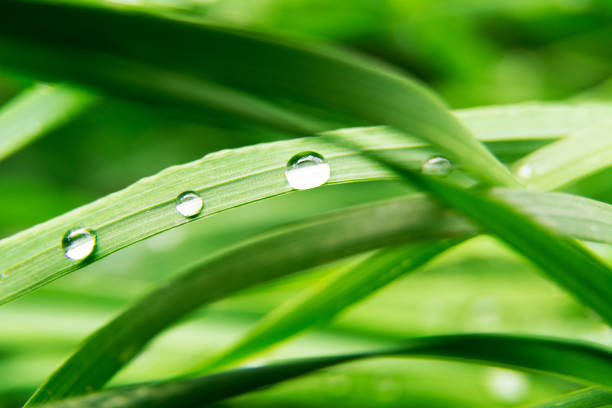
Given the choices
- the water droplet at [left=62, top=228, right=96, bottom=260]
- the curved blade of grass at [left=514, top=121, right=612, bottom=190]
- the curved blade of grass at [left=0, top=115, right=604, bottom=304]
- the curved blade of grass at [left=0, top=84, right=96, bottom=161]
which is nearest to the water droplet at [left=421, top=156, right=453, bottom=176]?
the curved blade of grass at [left=0, top=115, right=604, bottom=304]

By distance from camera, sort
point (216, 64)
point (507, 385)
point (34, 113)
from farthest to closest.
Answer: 1. point (507, 385)
2. point (34, 113)
3. point (216, 64)

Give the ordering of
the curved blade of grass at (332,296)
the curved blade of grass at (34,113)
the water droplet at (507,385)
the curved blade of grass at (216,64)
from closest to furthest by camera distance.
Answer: the curved blade of grass at (216,64)
the curved blade of grass at (332,296)
the curved blade of grass at (34,113)
the water droplet at (507,385)

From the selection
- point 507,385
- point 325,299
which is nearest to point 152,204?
point 325,299

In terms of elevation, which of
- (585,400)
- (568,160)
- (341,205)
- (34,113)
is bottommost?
(585,400)

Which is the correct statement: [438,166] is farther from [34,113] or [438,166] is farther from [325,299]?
[34,113]

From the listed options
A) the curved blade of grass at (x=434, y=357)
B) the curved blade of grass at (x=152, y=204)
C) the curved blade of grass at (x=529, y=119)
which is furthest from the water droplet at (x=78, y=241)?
the curved blade of grass at (x=529, y=119)

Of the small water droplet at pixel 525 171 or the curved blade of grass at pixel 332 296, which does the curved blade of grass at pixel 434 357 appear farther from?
the small water droplet at pixel 525 171
